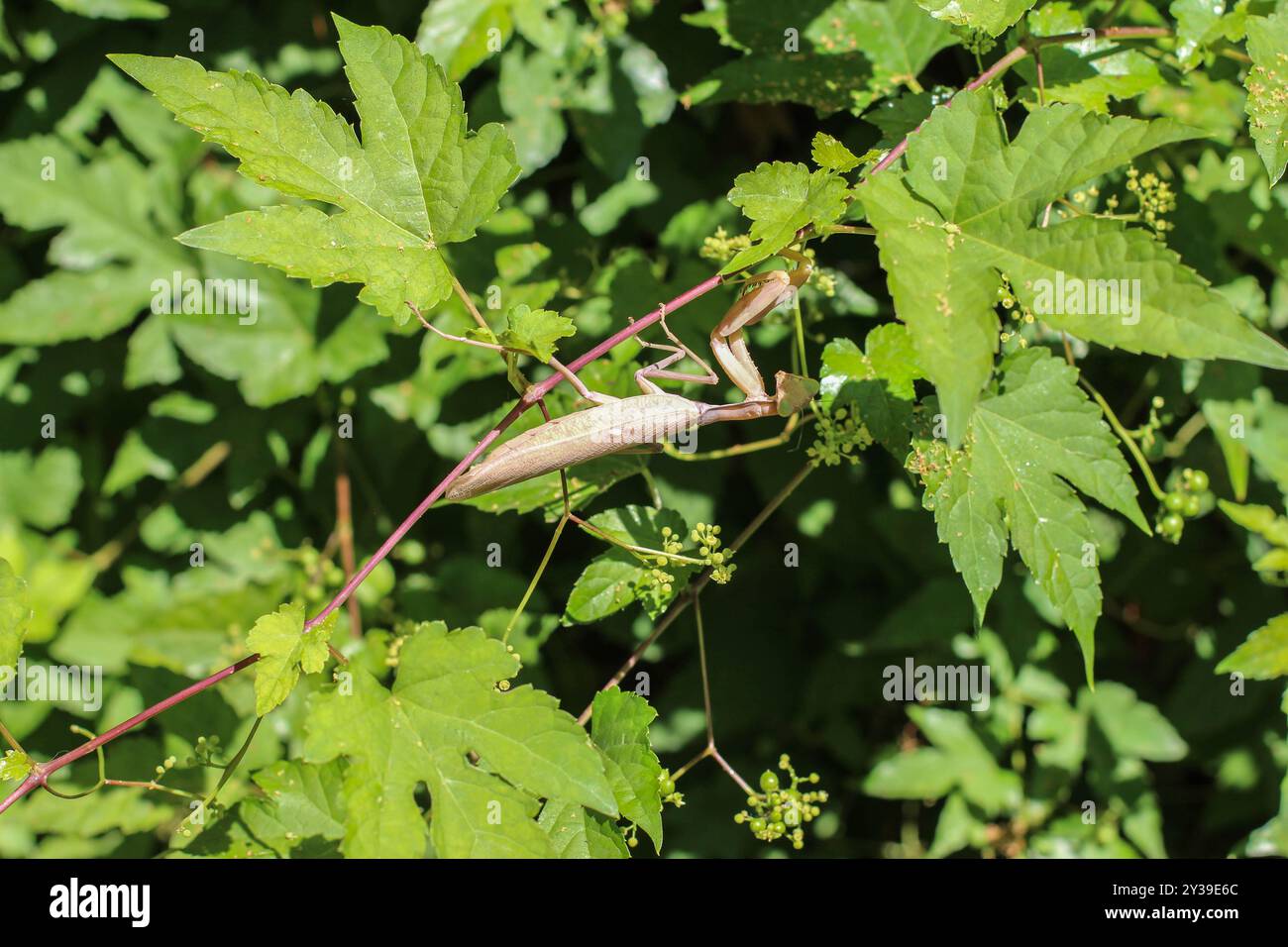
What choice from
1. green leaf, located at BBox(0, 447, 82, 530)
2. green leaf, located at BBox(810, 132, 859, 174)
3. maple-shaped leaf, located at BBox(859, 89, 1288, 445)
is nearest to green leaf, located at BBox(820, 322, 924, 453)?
maple-shaped leaf, located at BBox(859, 89, 1288, 445)

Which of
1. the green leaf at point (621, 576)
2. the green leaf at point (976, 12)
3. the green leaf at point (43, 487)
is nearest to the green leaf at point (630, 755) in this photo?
the green leaf at point (621, 576)

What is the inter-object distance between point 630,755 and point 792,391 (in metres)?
0.73

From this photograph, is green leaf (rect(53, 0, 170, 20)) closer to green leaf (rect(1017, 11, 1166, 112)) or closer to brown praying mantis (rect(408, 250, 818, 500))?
brown praying mantis (rect(408, 250, 818, 500))

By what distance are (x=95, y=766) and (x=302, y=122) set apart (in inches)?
74.3

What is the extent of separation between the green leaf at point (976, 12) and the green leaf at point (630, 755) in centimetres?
132

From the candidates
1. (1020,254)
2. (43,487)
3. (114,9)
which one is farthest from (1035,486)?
(43,487)

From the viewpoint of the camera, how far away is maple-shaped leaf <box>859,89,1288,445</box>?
139 cm

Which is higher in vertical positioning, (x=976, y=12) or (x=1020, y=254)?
(x=976, y=12)

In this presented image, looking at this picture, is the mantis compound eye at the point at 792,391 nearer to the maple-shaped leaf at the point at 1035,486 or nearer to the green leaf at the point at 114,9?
the maple-shaped leaf at the point at 1035,486

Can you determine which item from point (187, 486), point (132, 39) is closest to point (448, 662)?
point (187, 486)

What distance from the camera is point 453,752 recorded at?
1.76 metres

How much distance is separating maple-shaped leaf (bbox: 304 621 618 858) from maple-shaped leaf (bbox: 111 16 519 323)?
64cm

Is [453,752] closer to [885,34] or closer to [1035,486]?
[1035,486]
